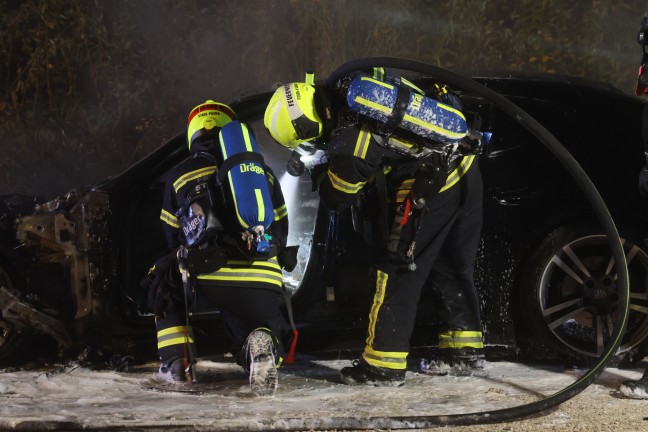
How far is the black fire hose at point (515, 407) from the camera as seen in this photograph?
11.8 ft

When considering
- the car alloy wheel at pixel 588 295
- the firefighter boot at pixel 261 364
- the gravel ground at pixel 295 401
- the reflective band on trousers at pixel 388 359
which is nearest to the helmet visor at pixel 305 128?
the firefighter boot at pixel 261 364

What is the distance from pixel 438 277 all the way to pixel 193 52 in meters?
6.71

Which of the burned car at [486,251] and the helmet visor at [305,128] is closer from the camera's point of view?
the helmet visor at [305,128]

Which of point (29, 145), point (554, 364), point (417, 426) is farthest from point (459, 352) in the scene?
point (29, 145)

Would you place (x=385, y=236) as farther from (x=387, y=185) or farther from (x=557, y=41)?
(x=557, y=41)

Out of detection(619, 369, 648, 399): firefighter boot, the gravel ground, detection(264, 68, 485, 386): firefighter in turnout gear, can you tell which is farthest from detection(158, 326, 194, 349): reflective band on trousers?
detection(619, 369, 648, 399): firefighter boot

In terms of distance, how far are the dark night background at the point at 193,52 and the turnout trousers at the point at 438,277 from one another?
5.60 meters

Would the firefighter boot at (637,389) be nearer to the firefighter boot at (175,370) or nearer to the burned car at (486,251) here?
the burned car at (486,251)

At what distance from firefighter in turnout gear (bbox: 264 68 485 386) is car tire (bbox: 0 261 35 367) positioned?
1.71 m

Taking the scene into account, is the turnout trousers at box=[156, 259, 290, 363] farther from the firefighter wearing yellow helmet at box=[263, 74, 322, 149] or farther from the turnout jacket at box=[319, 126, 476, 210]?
the firefighter wearing yellow helmet at box=[263, 74, 322, 149]

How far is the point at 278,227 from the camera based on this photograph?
4277 mm

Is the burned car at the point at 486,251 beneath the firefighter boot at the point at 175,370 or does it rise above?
above

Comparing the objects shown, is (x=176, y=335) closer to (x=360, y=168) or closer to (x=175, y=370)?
(x=175, y=370)

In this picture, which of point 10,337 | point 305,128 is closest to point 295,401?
point 305,128
